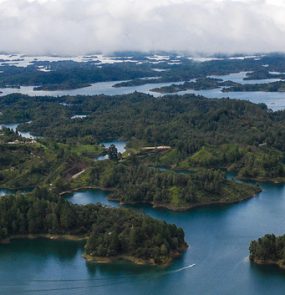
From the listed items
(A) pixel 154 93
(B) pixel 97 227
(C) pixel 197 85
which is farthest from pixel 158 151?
(C) pixel 197 85

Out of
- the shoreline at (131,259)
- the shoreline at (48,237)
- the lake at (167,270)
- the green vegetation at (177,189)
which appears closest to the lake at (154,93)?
the green vegetation at (177,189)

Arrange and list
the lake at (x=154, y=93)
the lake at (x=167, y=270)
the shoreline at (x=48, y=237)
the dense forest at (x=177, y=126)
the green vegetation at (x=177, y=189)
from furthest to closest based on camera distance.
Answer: the lake at (x=154, y=93), the dense forest at (x=177, y=126), the green vegetation at (x=177, y=189), the shoreline at (x=48, y=237), the lake at (x=167, y=270)

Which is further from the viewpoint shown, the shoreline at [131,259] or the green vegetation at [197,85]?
the green vegetation at [197,85]

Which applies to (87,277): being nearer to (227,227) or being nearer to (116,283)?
(116,283)

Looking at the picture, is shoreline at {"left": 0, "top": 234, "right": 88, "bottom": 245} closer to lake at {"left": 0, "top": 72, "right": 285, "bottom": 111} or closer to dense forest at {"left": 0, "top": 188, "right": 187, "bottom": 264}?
dense forest at {"left": 0, "top": 188, "right": 187, "bottom": 264}

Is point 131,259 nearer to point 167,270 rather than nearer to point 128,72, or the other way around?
point 167,270

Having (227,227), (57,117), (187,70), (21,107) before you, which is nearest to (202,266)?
(227,227)

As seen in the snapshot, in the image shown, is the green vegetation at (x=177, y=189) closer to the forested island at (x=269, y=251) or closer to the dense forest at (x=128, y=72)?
the forested island at (x=269, y=251)
